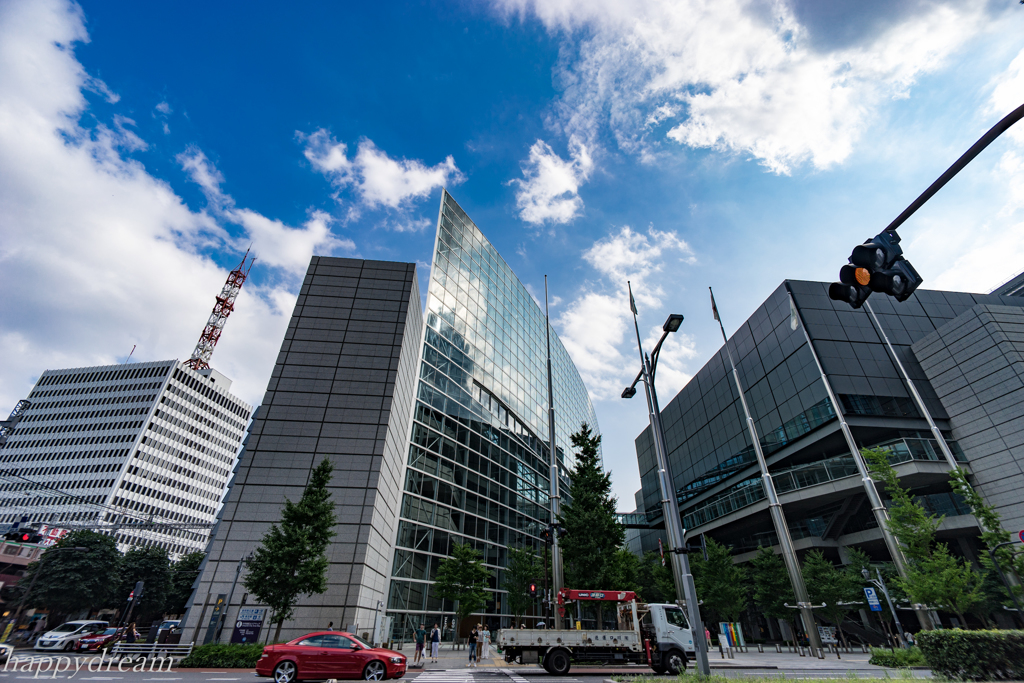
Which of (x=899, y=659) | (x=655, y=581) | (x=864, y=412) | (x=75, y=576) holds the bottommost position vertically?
(x=899, y=659)

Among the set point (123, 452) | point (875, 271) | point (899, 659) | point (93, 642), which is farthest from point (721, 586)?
point (123, 452)

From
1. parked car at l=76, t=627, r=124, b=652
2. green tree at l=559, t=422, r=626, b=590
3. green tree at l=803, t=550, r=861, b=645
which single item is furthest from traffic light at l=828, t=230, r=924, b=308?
green tree at l=803, t=550, r=861, b=645

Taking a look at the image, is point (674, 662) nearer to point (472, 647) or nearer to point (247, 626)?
point (472, 647)

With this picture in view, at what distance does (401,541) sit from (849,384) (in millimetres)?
42958

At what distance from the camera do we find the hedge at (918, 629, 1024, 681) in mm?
11844

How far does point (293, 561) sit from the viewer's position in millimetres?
21234

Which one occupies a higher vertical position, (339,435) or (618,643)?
(339,435)

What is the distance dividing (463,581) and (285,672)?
856 inches

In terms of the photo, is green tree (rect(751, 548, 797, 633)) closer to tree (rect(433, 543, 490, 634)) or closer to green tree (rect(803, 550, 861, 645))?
green tree (rect(803, 550, 861, 645))

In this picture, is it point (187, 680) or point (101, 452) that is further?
point (101, 452)

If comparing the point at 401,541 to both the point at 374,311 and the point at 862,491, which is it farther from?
the point at 862,491

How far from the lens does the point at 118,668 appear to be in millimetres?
17828


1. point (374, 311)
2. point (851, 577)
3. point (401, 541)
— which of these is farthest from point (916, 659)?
point (374, 311)

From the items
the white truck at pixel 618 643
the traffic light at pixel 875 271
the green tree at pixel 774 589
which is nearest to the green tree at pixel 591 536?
the white truck at pixel 618 643
